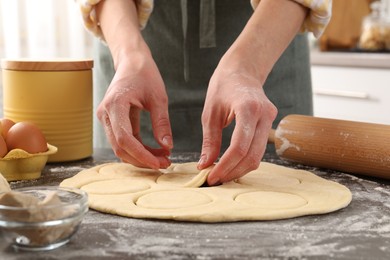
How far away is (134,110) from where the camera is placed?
124 cm

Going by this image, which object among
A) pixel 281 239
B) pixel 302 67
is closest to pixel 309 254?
pixel 281 239

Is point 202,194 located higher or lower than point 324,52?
lower

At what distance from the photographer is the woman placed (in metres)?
1.10

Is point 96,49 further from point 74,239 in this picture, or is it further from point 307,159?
point 74,239

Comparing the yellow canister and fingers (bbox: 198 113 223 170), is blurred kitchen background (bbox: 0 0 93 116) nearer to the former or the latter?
the yellow canister

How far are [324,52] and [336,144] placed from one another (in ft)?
5.53

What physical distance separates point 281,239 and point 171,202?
8.8 inches

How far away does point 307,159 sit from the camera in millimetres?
1338

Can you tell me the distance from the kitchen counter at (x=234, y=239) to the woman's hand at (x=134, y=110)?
0.22m

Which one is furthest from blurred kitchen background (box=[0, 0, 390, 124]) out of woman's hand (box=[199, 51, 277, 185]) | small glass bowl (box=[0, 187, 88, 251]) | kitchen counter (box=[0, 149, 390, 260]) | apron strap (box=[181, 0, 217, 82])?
small glass bowl (box=[0, 187, 88, 251])

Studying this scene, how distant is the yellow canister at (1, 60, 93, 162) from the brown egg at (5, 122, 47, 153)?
16 cm

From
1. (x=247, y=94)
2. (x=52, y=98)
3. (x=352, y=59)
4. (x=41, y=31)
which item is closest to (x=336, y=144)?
(x=247, y=94)

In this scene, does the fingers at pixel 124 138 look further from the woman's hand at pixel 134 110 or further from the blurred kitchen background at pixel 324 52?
the blurred kitchen background at pixel 324 52

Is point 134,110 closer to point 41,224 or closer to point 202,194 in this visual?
point 202,194
